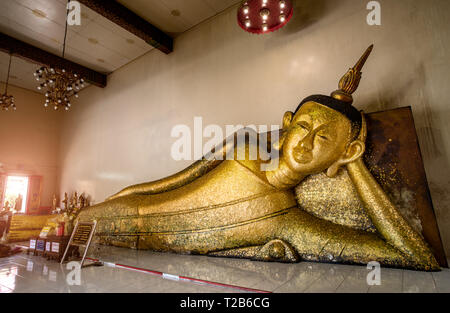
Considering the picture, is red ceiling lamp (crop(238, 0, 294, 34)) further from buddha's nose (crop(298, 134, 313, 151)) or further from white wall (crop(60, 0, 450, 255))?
buddha's nose (crop(298, 134, 313, 151))

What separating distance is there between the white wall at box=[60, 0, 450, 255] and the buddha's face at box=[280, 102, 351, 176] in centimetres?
75

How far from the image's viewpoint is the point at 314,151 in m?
1.77

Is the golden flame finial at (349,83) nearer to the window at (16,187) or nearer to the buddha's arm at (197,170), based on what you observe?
the buddha's arm at (197,170)

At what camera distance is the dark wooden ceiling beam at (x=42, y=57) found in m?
4.07

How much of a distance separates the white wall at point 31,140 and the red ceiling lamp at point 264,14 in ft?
20.9

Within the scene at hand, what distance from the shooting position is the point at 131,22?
11.5 ft

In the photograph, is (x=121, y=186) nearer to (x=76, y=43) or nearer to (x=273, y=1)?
(x=76, y=43)

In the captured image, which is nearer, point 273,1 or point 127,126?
point 273,1

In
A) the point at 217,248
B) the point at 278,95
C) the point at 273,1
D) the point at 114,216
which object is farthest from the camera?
the point at 278,95

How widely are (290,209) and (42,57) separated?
541cm

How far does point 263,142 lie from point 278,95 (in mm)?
908

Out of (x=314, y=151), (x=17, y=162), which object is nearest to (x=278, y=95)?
(x=314, y=151)

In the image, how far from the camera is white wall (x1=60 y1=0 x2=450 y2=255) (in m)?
1.99

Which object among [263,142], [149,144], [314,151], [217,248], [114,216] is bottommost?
[217,248]
